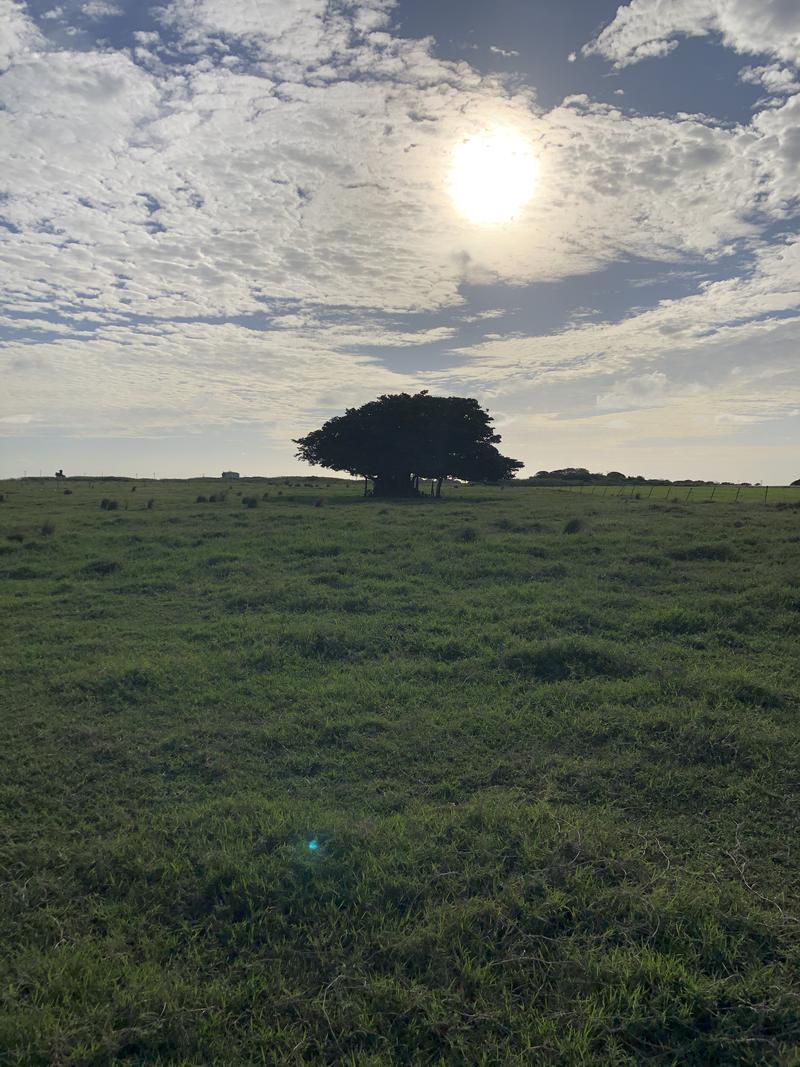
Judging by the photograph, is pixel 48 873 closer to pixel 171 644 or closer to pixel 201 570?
pixel 171 644

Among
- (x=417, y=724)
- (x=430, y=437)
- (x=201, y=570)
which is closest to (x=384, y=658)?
(x=417, y=724)

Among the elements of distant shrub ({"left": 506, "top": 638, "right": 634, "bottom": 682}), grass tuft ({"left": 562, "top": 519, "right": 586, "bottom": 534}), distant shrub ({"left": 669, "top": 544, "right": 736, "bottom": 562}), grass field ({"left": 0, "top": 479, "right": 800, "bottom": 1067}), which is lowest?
grass field ({"left": 0, "top": 479, "right": 800, "bottom": 1067})

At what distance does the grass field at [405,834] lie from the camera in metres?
3.63

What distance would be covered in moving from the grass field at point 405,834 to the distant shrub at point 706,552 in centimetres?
423

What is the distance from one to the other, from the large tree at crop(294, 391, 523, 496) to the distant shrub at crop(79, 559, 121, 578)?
3089 cm

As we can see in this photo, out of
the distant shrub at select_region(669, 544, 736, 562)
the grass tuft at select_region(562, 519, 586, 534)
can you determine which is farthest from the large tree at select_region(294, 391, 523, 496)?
the distant shrub at select_region(669, 544, 736, 562)

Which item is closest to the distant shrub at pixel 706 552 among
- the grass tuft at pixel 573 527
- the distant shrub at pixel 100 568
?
the grass tuft at pixel 573 527

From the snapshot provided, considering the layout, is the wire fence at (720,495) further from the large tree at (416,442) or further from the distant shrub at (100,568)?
the distant shrub at (100,568)

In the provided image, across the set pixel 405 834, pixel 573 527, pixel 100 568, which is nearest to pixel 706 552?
pixel 573 527

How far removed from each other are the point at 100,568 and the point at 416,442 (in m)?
31.6

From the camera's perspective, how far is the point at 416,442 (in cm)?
4616

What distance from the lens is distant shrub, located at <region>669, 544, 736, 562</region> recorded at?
16734mm

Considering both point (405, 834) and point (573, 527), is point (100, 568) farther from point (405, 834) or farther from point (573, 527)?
point (573, 527)

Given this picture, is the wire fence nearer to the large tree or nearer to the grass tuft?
the large tree
